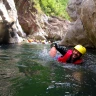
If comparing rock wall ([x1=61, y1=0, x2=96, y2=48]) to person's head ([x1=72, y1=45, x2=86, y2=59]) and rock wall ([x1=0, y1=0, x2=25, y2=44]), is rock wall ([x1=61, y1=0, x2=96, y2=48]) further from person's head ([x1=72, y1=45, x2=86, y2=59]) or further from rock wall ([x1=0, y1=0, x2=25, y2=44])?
rock wall ([x1=0, y1=0, x2=25, y2=44])

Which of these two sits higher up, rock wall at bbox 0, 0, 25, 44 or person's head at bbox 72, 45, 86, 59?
rock wall at bbox 0, 0, 25, 44

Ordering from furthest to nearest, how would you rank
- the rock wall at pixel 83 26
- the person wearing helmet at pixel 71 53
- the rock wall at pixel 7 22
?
the rock wall at pixel 7 22, the rock wall at pixel 83 26, the person wearing helmet at pixel 71 53

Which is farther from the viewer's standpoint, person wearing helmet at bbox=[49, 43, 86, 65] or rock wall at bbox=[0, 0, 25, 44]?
rock wall at bbox=[0, 0, 25, 44]

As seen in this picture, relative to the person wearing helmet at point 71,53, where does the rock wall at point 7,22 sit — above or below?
above

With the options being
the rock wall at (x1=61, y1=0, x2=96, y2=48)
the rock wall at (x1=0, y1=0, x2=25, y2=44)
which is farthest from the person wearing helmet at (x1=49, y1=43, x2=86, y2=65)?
the rock wall at (x1=0, y1=0, x2=25, y2=44)

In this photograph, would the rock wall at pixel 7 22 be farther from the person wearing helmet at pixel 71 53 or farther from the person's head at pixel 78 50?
the person's head at pixel 78 50

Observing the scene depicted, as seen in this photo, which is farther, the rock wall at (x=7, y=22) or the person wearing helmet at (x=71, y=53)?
the rock wall at (x=7, y=22)

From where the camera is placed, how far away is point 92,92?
4.63 meters

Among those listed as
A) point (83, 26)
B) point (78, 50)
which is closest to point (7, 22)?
point (83, 26)

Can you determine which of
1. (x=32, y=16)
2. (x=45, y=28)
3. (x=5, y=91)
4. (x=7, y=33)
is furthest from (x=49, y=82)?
(x=45, y=28)

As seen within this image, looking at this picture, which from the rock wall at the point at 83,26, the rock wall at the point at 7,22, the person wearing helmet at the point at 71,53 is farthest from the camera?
the rock wall at the point at 7,22

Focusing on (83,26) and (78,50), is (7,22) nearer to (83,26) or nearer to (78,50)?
(83,26)

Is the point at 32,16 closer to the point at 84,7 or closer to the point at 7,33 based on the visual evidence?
the point at 7,33

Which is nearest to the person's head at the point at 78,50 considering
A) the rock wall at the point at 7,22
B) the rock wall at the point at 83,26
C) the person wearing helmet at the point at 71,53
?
the person wearing helmet at the point at 71,53
